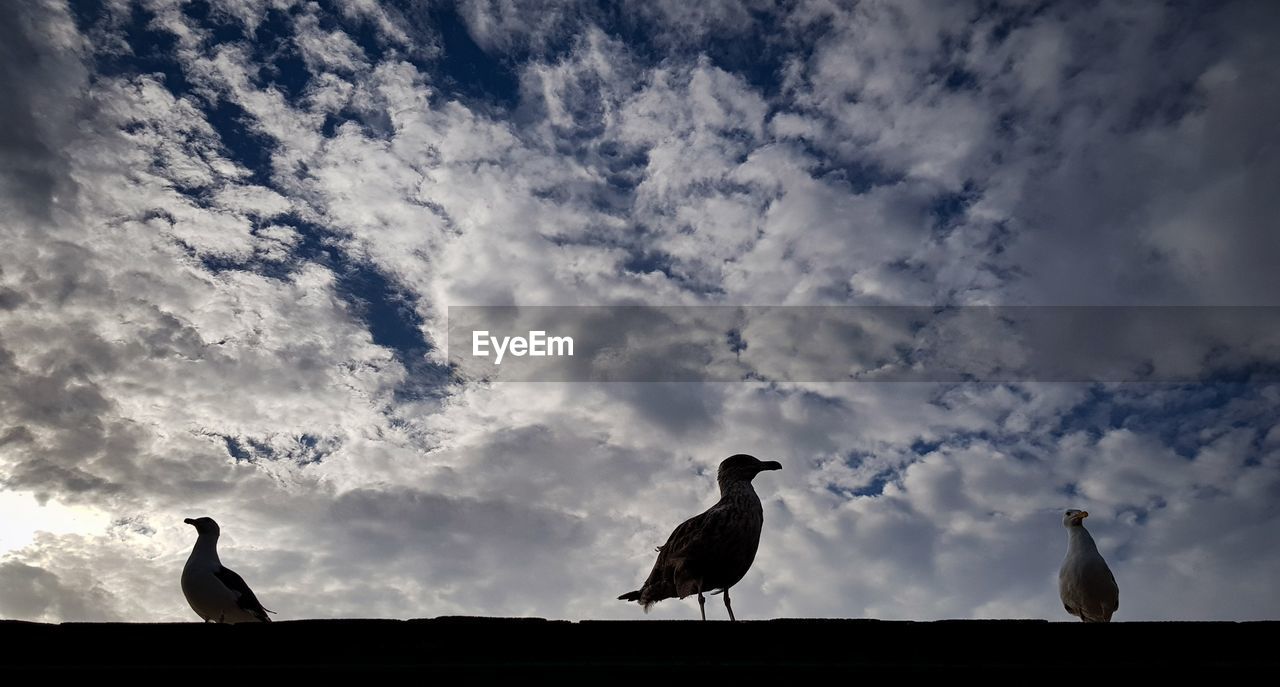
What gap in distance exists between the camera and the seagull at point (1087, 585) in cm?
1158

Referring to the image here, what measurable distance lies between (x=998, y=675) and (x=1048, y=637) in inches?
12.7

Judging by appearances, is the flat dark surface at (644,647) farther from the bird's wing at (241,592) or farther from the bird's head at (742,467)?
the bird's wing at (241,592)

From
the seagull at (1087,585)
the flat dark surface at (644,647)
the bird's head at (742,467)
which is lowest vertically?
the flat dark surface at (644,647)

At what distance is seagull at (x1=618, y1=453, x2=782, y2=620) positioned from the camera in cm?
920

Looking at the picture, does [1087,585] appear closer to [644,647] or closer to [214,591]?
[644,647]

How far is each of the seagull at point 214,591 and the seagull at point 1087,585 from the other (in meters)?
10.7

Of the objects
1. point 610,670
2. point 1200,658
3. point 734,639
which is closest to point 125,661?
point 610,670

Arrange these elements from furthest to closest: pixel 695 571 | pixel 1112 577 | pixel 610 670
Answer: pixel 1112 577 → pixel 695 571 → pixel 610 670

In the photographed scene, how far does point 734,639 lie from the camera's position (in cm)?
417

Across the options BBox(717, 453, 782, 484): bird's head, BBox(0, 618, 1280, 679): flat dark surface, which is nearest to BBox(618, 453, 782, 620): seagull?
BBox(717, 453, 782, 484): bird's head

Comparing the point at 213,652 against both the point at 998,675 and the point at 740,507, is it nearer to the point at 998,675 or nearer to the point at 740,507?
the point at 998,675

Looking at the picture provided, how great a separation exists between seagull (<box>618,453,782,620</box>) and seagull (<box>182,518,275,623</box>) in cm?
523


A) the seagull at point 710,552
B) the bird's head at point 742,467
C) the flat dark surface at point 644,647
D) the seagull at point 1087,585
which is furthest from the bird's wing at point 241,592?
the seagull at point 1087,585

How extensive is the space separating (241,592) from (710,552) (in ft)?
21.4
